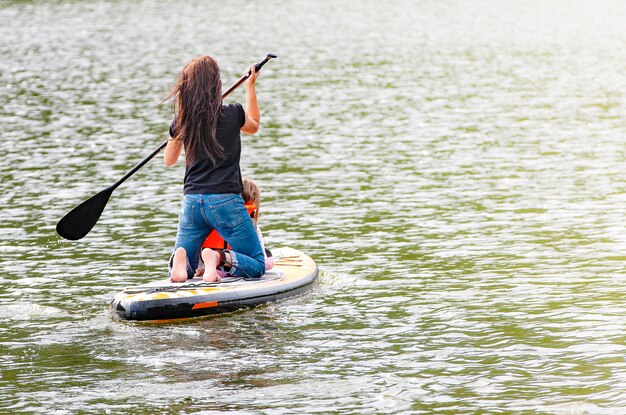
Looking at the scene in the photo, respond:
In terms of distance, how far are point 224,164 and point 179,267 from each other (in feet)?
3.23

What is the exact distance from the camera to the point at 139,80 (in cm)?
3186

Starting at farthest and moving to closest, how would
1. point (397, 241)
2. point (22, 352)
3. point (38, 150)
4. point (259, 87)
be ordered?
point (259, 87), point (38, 150), point (397, 241), point (22, 352)

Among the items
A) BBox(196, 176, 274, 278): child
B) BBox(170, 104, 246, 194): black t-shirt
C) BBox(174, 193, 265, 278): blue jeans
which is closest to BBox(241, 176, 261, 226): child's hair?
BBox(196, 176, 274, 278): child

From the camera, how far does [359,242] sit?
43.9 ft

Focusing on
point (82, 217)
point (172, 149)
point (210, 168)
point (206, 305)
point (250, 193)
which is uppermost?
point (172, 149)

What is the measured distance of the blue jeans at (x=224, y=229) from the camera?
10.4 metres

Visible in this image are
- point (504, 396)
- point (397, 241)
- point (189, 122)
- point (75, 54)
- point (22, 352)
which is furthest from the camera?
point (75, 54)

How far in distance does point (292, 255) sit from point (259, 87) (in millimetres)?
18490

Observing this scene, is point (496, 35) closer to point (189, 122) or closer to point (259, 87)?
point (259, 87)

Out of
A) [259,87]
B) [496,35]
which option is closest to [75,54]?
[259,87]

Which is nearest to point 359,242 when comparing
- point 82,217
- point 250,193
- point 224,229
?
point 250,193

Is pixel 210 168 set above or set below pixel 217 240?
above

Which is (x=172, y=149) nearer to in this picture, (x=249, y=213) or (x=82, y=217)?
(x=249, y=213)

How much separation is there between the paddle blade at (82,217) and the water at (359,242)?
0.52 meters
